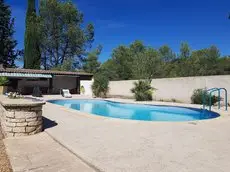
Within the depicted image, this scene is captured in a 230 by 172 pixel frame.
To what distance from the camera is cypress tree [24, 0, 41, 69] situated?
3534 centimetres

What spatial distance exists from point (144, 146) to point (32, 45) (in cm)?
3525

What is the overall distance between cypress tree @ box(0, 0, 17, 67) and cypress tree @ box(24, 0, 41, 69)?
4350 millimetres

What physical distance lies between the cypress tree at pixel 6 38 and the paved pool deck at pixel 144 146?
35.1 m

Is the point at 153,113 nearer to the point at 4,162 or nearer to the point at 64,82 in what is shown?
the point at 4,162

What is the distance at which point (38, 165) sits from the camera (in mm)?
4070

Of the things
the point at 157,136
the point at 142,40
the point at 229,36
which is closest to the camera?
the point at 157,136

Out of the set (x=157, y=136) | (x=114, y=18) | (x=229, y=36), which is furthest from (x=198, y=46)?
(x=157, y=136)

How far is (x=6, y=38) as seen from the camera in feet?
123

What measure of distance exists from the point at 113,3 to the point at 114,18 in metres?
5.56

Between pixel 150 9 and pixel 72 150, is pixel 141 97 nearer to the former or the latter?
pixel 150 9

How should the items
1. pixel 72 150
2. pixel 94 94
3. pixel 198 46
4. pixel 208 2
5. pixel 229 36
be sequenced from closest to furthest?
pixel 72 150, pixel 208 2, pixel 94 94, pixel 229 36, pixel 198 46

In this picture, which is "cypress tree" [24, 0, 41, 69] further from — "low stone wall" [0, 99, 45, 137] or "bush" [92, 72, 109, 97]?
"low stone wall" [0, 99, 45, 137]

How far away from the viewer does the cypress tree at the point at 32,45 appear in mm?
35344

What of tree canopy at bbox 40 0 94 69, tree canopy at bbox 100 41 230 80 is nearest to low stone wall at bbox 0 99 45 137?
tree canopy at bbox 100 41 230 80
